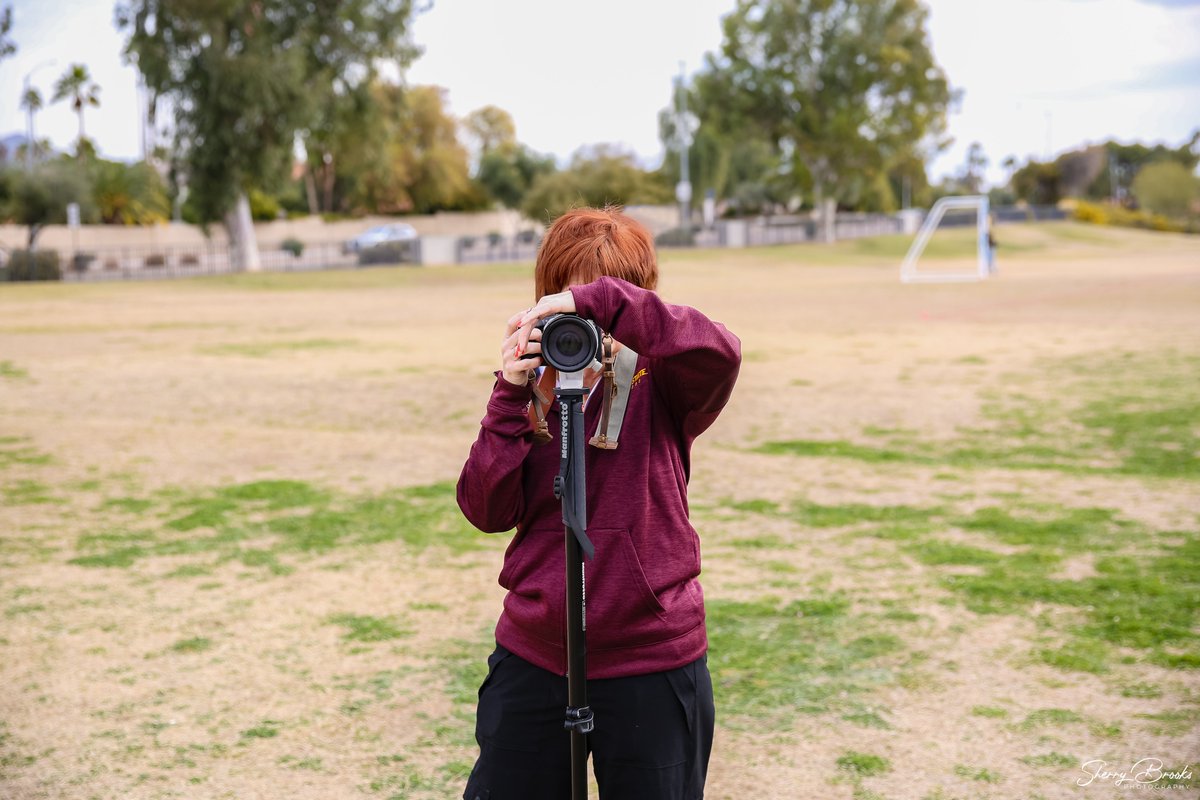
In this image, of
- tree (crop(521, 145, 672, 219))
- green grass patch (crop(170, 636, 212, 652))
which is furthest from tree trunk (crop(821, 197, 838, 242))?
green grass patch (crop(170, 636, 212, 652))

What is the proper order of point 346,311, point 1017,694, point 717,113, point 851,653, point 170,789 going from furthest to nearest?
point 717,113 → point 346,311 → point 851,653 → point 1017,694 → point 170,789

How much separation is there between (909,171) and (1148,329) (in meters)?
50.5

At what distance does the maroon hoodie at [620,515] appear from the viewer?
86.3 inches

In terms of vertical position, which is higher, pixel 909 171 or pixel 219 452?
pixel 909 171

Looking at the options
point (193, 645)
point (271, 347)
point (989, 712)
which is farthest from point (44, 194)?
point (989, 712)

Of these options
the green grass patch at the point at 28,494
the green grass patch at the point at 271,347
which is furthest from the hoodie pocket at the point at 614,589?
the green grass patch at the point at 271,347

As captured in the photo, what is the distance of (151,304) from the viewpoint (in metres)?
28.3

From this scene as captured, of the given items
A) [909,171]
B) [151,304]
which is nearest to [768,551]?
[151,304]

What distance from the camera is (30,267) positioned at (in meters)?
37.0

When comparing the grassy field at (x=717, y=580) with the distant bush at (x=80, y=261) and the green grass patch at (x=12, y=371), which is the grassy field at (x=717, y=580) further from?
the distant bush at (x=80, y=261)

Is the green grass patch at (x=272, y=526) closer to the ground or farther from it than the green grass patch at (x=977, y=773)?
farther from it

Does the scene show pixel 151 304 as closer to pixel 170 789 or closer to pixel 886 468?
pixel 886 468

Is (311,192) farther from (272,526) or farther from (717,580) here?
(717,580)

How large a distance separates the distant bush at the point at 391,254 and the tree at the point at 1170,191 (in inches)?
2365
